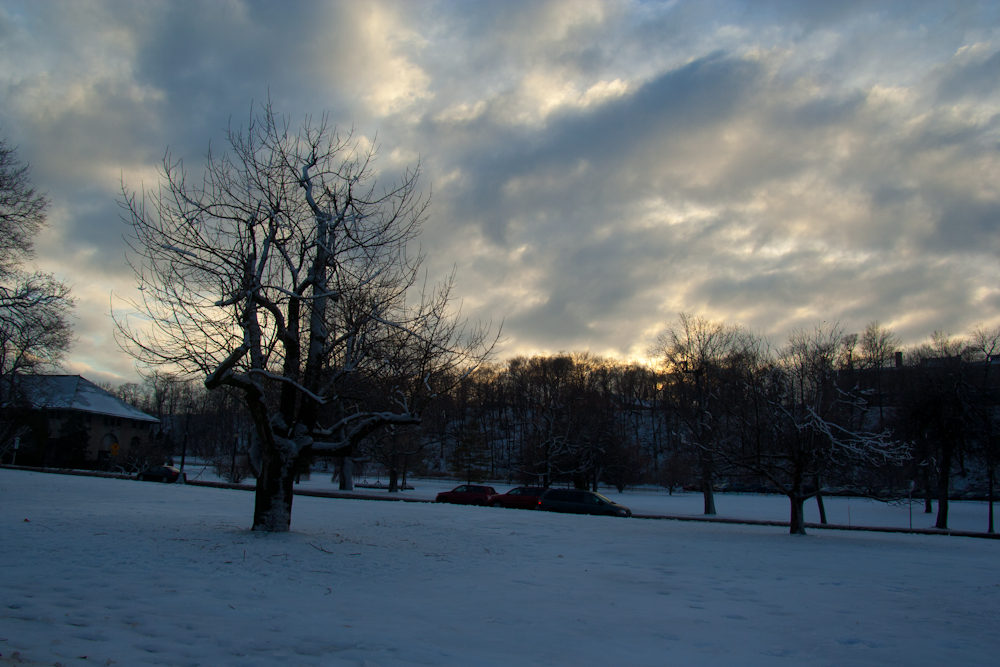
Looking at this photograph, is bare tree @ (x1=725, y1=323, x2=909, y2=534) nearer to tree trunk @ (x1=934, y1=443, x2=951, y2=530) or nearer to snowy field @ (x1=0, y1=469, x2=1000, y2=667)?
snowy field @ (x1=0, y1=469, x2=1000, y2=667)

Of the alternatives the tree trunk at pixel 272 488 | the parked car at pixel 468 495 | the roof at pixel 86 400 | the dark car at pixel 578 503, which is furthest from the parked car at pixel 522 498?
the roof at pixel 86 400

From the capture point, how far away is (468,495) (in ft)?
105

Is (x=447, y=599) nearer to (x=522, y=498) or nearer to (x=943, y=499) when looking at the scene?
(x=522, y=498)

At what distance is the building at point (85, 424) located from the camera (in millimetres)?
53406

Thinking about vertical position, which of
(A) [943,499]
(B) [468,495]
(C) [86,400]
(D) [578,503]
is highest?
(C) [86,400]

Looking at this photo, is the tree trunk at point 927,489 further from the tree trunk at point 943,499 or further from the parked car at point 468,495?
the parked car at point 468,495

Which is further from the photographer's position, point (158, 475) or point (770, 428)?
point (158, 475)

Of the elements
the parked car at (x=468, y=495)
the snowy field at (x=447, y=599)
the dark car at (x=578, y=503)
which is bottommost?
the parked car at (x=468, y=495)

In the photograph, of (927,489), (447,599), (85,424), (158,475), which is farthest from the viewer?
(85,424)

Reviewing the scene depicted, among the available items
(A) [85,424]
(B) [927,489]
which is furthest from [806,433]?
(A) [85,424]

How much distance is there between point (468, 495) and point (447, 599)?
24.3 meters

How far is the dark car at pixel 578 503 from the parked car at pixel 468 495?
16.7 ft

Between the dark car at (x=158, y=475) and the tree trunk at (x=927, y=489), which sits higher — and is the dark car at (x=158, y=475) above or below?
below

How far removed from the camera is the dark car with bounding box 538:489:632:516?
2659 centimetres
